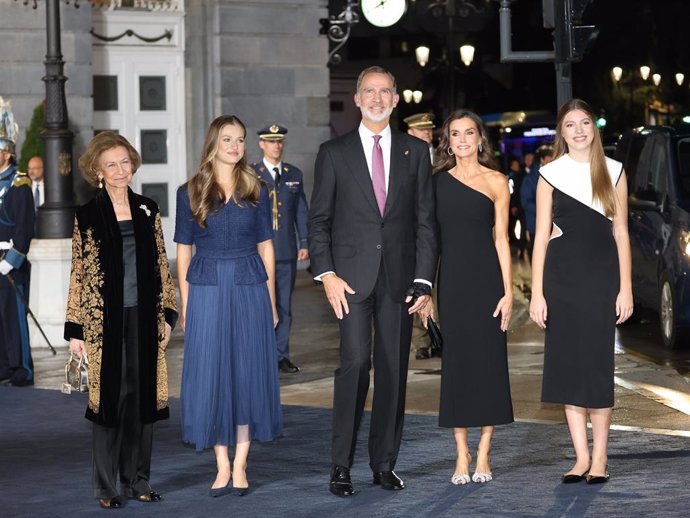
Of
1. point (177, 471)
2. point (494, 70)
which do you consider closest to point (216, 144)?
point (177, 471)

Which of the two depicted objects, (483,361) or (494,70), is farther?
(494,70)

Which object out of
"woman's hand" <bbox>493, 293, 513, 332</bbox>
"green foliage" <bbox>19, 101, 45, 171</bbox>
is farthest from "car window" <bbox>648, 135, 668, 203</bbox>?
"green foliage" <bbox>19, 101, 45, 171</bbox>

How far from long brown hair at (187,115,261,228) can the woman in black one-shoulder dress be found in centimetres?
101

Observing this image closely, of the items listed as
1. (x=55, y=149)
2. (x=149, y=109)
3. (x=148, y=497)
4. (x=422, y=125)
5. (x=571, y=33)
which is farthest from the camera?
(x=149, y=109)

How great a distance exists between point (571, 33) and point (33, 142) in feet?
31.7

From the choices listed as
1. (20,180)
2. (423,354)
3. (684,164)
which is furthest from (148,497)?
(684,164)

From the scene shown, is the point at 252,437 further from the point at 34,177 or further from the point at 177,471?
the point at 34,177

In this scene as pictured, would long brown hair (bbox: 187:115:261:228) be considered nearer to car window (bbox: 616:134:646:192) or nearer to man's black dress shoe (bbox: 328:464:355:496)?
man's black dress shoe (bbox: 328:464:355:496)

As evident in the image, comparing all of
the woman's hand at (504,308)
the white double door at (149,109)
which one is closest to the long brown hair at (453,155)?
the woman's hand at (504,308)

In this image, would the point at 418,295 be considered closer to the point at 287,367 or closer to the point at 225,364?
the point at 225,364

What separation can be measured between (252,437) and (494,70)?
6878 cm

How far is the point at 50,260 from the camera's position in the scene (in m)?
15.0

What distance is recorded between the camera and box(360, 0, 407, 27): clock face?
24.7 meters

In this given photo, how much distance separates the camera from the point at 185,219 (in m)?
8.24
